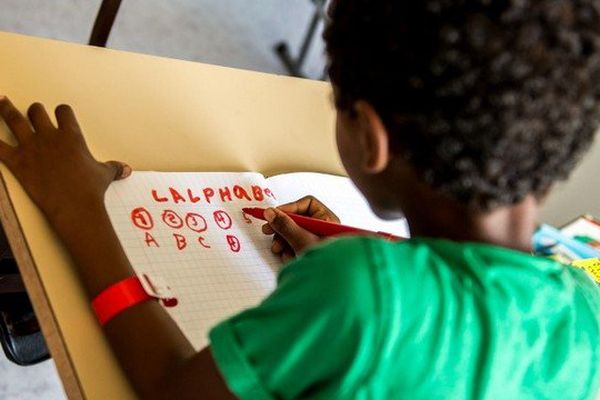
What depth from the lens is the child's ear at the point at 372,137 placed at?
0.51m

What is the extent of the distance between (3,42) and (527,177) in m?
0.54

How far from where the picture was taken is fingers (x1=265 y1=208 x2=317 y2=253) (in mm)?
727

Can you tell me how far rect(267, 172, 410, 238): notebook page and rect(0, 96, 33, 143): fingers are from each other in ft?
0.92

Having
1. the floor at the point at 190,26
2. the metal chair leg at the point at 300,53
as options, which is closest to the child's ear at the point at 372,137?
the floor at the point at 190,26

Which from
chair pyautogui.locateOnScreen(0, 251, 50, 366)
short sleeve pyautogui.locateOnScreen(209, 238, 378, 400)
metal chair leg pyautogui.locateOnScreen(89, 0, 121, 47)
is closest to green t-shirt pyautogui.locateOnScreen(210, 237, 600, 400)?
short sleeve pyautogui.locateOnScreen(209, 238, 378, 400)

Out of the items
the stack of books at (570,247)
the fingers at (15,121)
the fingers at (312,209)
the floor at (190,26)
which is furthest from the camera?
the floor at (190,26)

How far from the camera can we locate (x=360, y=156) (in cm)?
56

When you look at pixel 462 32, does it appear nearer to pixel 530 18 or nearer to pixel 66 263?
pixel 530 18

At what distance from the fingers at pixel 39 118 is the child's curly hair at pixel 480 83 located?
312 mm

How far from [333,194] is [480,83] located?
A: 0.43 metres

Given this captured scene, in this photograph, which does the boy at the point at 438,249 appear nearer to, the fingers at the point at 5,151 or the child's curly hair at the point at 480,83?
the child's curly hair at the point at 480,83

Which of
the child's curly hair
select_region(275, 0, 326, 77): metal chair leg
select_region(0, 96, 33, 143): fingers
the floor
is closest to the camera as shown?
the child's curly hair

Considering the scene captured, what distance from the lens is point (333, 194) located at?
2.84ft

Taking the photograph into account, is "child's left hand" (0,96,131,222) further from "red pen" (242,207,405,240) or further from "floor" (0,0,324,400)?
"floor" (0,0,324,400)
